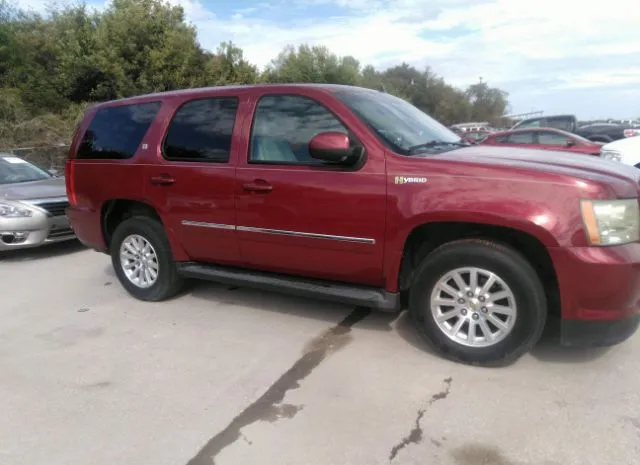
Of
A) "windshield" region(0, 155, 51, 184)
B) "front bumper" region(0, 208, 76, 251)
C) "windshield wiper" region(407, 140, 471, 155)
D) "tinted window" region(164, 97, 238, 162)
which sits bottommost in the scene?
"front bumper" region(0, 208, 76, 251)

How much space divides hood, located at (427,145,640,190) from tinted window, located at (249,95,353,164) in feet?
3.07

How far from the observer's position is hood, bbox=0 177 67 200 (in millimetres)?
7332

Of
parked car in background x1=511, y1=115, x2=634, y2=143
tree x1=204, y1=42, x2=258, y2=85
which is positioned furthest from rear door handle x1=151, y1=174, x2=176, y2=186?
tree x1=204, y1=42, x2=258, y2=85

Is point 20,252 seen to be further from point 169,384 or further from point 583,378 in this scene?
point 583,378

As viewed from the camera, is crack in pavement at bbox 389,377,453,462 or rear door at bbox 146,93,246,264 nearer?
crack in pavement at bbox 389,377,453,462

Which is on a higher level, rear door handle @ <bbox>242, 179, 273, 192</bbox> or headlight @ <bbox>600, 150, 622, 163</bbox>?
rear door handle @ <bbox>242, 179, 273, 192</bbox>

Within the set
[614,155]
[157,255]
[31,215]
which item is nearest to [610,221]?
[157,255]

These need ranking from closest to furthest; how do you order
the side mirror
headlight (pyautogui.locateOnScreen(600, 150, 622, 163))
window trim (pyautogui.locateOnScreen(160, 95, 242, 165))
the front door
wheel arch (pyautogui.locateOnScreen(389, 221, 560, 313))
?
1. wheel arch (pyautogui.locateOnScreen(389, 221, 560, 313))
2. the side mirror
3. the front door
4. window trim (pyautogui.locateOnScreen(160, 95, 242, 165))
5. headlight (pyautogui.locateOnScreen(600, 150, 622, 163))

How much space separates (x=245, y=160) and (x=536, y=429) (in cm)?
276

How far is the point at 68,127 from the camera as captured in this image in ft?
74.4

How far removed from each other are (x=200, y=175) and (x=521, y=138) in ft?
36.7

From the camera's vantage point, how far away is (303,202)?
399cm

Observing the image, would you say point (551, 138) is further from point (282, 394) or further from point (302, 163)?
point (282, 394)

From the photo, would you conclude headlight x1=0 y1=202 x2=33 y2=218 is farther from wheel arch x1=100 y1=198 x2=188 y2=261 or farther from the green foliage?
the green foliage
